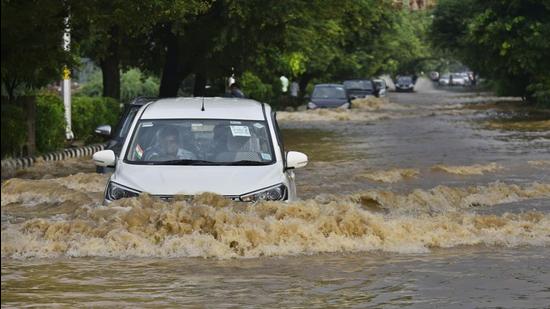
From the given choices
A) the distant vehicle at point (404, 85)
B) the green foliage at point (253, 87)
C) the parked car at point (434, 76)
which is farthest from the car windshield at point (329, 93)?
the parked car at point (434, 76)

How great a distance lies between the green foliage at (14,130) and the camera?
23.0 metres

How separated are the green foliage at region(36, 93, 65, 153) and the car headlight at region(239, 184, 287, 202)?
14.7 meters

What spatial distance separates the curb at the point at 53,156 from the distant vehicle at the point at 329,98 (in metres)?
24.0

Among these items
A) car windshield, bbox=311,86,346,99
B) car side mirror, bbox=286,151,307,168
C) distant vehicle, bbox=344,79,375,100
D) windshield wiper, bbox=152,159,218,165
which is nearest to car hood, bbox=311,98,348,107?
car windshield, bbox=311,86,346,99

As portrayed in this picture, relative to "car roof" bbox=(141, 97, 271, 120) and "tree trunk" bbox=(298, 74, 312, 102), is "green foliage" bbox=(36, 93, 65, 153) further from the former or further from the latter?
"tree trunk" bbox=(298, 74, 312, 102)

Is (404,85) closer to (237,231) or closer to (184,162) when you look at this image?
(184,162)

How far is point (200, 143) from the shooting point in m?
12.9

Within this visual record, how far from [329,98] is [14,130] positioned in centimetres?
3082

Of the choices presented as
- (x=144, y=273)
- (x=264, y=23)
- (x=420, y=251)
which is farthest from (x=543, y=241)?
(x=264, y=23)

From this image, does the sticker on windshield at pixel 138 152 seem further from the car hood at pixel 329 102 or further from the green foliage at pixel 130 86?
the green foliage at pixel 130 86

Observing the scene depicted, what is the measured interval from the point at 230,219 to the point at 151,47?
27.6 metres

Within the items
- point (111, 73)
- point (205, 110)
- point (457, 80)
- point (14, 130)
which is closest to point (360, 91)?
point (111, 73)

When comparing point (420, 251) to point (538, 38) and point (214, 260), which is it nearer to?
point (214, 260)

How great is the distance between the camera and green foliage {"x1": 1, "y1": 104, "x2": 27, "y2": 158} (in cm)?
2298
